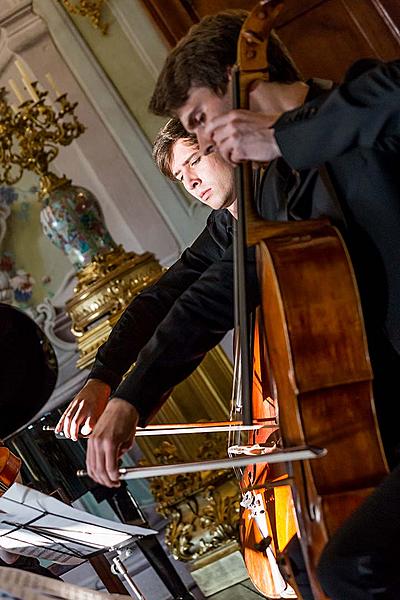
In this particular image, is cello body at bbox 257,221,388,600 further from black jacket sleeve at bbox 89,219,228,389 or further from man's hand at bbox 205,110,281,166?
black jacket sleeve at bbox 89,219,228,389

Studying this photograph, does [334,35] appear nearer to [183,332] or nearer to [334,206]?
[183,332]

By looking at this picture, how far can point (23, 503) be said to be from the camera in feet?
5.90

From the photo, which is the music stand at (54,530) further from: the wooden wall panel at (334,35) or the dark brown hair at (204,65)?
the wooden wall panel at (334,35)

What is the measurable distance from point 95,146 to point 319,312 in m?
2.80

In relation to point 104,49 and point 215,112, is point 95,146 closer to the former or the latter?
point 104,49

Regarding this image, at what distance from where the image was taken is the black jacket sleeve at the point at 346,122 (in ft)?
3.76

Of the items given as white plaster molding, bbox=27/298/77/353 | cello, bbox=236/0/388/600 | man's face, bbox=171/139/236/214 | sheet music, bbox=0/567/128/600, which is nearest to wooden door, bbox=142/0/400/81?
white plaster molding, bbox=27/298/77/353

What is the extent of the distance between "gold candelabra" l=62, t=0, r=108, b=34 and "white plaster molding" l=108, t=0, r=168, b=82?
7cm

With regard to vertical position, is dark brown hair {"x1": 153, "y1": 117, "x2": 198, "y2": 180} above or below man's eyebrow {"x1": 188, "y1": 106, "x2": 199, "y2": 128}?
below

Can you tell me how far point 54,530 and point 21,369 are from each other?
983mm

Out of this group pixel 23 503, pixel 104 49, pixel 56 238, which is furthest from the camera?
pixel 104 49

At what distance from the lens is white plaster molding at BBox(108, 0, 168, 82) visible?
12.4ft

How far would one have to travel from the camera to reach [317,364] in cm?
122

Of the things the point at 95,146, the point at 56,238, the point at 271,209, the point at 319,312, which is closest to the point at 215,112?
the point at 271,209
